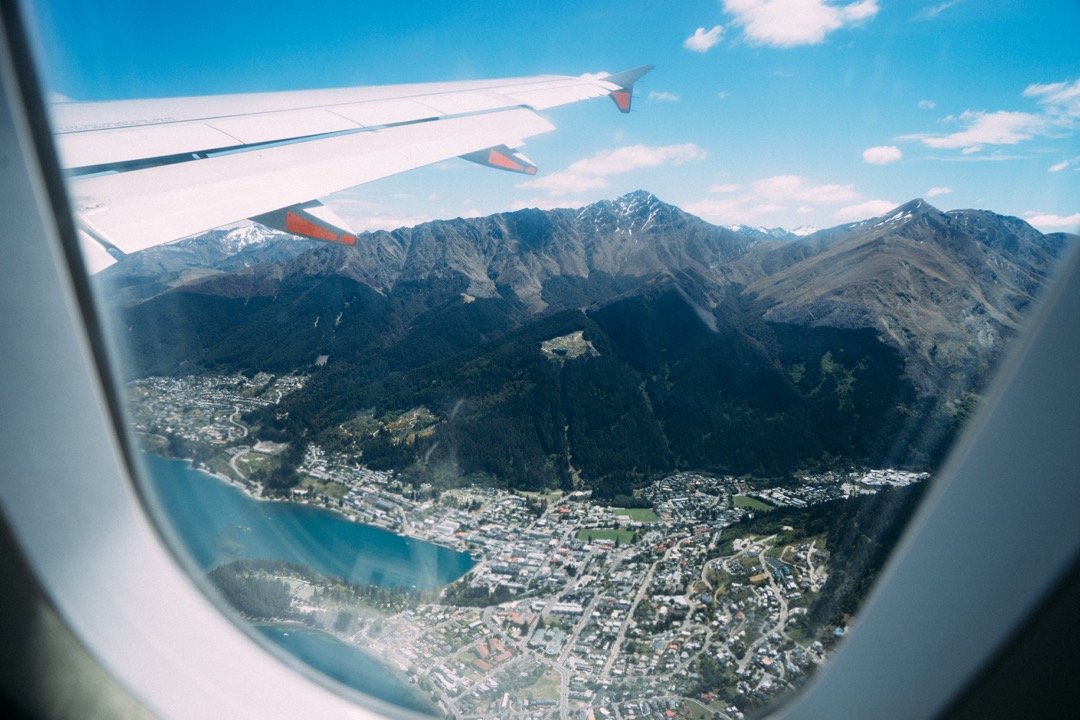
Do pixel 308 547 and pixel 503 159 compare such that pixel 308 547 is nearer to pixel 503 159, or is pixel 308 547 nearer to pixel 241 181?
pixel 241 181

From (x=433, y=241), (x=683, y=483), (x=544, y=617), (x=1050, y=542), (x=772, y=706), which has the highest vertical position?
(x=1050, y=542)

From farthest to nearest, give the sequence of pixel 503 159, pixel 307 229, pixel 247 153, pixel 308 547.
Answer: pixel 503 159
pixel 308 547
pixel 247 153
pixel 307 229

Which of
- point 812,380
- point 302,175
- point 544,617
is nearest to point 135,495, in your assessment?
point 302,175

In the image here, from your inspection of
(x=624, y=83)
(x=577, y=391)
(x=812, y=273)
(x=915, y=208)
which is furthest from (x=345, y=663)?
(x=812, y=273)

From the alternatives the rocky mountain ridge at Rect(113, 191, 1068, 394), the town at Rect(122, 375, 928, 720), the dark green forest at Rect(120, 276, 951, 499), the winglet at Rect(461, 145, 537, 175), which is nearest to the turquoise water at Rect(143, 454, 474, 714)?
the town at Rect(122, 375, 928, 720)

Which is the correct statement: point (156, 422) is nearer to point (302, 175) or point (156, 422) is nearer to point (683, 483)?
point (302, 175)

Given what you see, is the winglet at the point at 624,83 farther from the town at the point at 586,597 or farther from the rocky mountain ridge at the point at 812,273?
the town at the point at 586,597

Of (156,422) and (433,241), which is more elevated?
(156,422)
